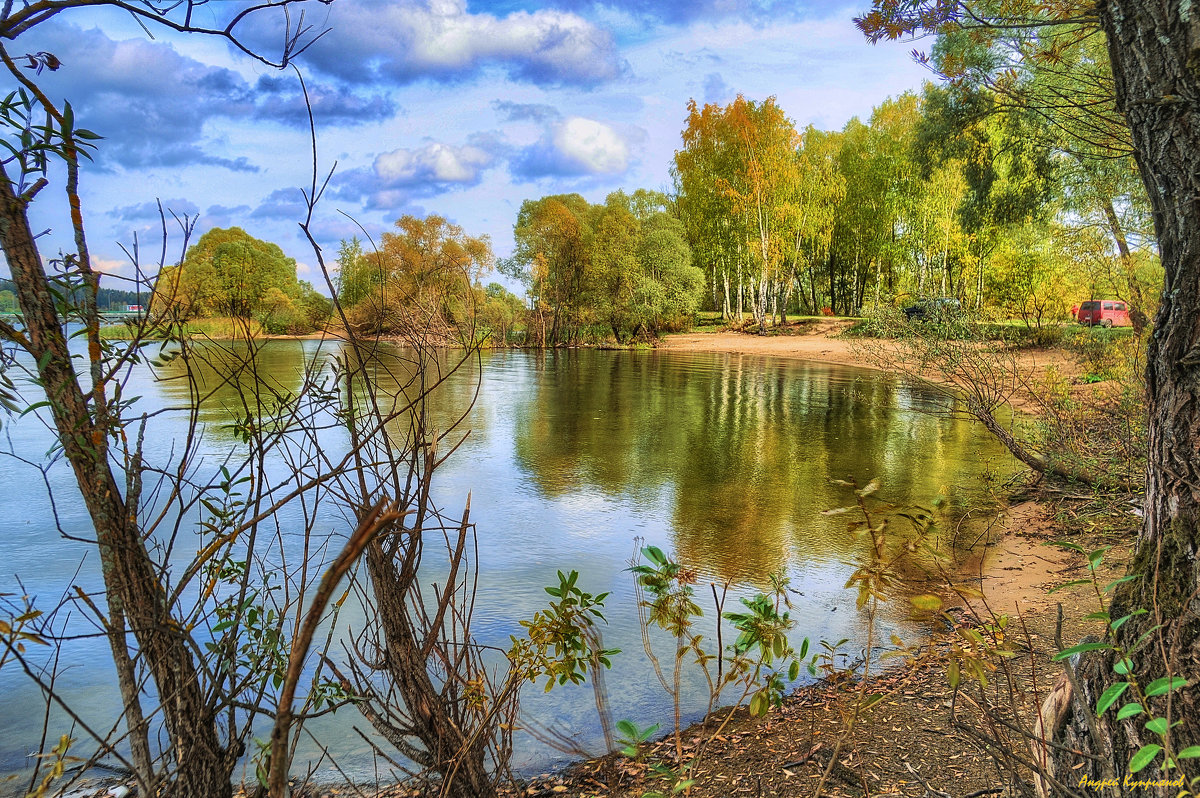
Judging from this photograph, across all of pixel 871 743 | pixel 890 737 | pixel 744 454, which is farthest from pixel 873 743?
pixel 744 454

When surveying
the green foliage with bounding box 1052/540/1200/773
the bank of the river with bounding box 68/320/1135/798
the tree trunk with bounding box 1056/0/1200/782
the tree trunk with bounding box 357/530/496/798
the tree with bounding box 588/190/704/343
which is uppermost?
the tree with bounding box 588/190/704/343

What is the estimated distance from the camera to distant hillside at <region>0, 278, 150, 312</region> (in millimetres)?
2189

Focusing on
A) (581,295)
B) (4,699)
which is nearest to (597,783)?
(4,699)

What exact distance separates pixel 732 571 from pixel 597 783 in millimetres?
3411

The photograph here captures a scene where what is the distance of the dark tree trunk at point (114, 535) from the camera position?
7.13 ft

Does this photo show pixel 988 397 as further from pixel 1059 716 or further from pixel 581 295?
pixel 581 295

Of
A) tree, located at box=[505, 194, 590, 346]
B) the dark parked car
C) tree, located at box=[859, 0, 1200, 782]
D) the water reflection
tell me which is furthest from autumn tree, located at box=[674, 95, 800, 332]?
tree, located at box=[859, 0, 1200, 782]

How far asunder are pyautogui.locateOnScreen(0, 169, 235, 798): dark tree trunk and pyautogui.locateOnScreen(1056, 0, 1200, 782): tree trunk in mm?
2762

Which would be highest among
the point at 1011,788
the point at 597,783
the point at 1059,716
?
the point at 1059,716

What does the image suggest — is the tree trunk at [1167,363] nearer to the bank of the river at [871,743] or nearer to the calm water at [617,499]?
the bank of the river at [871,743]

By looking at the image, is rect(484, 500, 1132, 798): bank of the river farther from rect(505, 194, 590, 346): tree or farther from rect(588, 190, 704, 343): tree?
rect(505, 194, 590, 346): tree

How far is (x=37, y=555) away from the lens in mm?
7285

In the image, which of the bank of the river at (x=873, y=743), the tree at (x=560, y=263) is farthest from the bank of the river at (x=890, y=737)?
the tree at (x=560, y=263)

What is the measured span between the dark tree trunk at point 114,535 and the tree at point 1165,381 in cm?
272
